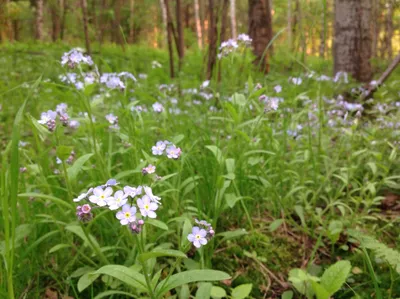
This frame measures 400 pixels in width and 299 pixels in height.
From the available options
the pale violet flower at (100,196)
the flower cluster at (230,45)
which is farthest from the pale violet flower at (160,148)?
the flower cluster at (230,45)

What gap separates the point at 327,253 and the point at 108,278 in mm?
867

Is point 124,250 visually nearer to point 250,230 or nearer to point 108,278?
point 108,278

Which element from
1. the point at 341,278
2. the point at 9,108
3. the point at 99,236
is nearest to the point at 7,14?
the point at 9,108

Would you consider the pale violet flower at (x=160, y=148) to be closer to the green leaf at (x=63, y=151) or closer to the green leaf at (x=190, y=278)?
the green leaf at (x=63, y=151)

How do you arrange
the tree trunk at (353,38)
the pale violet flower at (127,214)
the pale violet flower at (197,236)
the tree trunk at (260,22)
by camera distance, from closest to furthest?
1. the pale violet flower at (127,214)
2. the pale violet flower at (197,236)
3. the tree trunk at (353,38)
4. the tree trunk at (260,22)

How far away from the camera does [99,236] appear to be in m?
1.60

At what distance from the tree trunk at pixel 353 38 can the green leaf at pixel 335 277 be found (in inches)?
121

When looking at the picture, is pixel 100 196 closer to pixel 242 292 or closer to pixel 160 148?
pixel 160 148

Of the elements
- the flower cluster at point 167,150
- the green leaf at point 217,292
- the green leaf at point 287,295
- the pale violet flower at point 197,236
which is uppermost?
the flower cluster at point 167,150

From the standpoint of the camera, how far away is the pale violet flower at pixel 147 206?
2.97 feet

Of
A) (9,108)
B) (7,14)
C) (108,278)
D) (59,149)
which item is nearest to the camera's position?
(59,149)

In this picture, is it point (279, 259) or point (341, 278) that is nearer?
point (341, 278)

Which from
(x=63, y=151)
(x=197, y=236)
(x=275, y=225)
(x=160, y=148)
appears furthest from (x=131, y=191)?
(x=275, y=225)

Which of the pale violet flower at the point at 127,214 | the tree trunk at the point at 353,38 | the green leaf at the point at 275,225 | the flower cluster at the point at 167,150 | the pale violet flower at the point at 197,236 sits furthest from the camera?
the tree trunk at the point at 353,38
